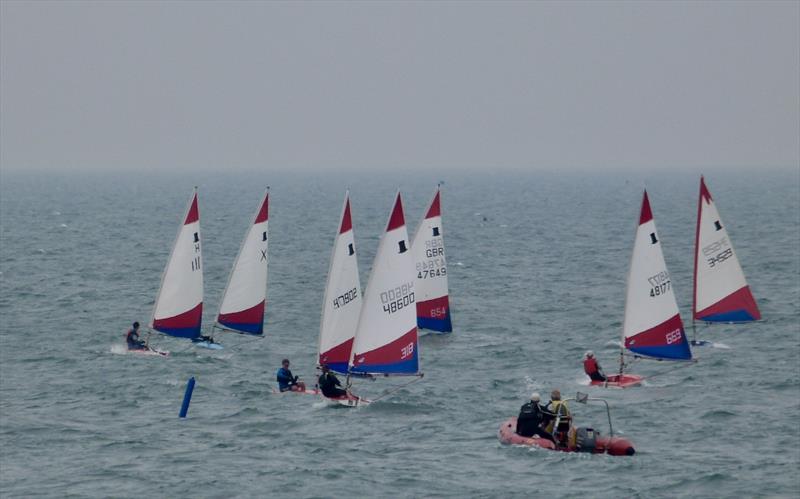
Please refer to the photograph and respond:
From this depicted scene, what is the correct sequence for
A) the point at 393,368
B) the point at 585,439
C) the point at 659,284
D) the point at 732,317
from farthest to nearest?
the point at 732,317, the point at 659,284, the point at 393,368, the point at 585,439

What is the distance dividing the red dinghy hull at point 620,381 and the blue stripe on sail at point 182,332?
1784cm

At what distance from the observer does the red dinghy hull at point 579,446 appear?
35.5 meters

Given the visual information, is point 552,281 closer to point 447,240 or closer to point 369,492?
point 447,240

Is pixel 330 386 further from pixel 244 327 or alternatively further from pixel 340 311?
pixel 244 327

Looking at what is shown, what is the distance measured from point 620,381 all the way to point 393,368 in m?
8.70

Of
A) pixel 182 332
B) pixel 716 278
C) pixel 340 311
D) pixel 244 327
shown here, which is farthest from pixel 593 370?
pixel 182 332

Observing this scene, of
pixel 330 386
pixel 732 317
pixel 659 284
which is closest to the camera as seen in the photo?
pixel 330 386

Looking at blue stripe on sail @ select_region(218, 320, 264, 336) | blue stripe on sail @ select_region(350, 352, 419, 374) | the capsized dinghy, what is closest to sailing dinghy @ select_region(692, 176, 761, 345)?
Result: blue stripe on sail @ select_region(350, 352, 419, 374)

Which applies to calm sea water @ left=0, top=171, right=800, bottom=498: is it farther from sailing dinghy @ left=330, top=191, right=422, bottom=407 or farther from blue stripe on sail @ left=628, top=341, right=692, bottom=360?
sailing dinghy @ left=330, top=191, right=422, bottom=407

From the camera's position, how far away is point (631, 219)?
14788cm

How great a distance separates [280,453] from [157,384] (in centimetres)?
1110

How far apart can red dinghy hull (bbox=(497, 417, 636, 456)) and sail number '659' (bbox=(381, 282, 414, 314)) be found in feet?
20.8

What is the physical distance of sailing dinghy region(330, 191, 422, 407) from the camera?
1607 inches

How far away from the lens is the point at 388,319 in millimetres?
41438
